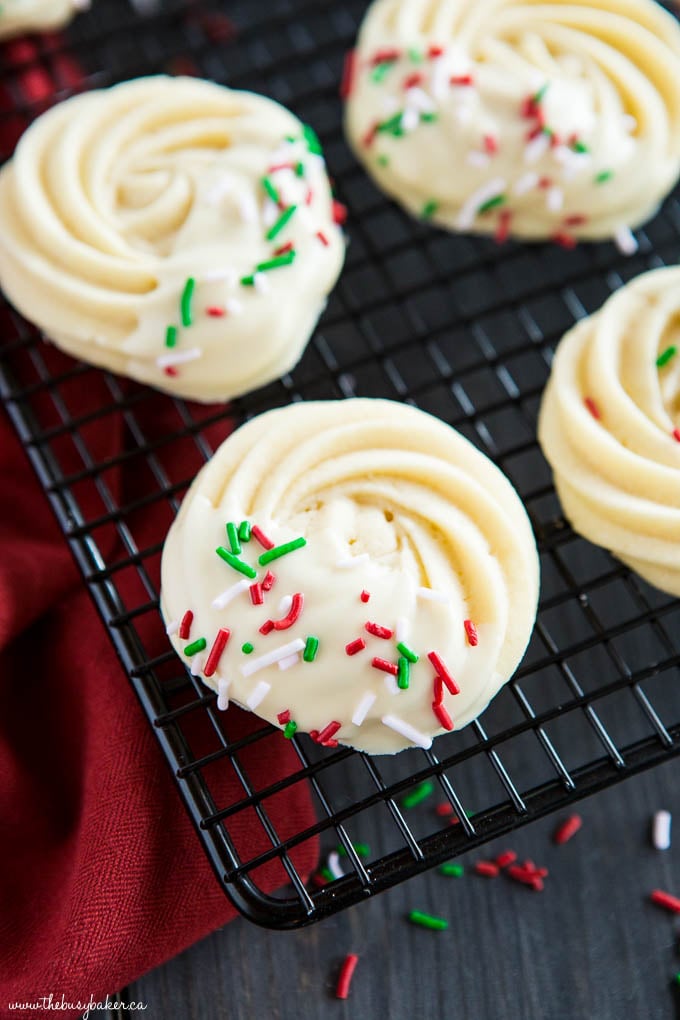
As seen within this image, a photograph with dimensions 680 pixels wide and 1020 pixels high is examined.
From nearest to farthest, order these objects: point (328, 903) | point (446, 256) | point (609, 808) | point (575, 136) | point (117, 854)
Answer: point (328, 903) → point (117, 854) → point (609, 808) → point (575, 136) → point (446, 256)

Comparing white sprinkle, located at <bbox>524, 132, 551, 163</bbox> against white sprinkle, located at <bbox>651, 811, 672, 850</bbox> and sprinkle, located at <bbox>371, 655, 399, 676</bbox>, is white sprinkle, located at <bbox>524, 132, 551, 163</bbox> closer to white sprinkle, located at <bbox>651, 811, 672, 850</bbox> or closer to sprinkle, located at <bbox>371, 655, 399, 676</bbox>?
sprinkle, located at <bbox>371, 655, 399, 676</bbox>

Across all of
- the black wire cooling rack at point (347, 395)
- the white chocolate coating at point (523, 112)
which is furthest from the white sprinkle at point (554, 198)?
the black wire cooling rack at point (347, 395)

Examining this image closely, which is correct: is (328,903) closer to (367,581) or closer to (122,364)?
(367,581)

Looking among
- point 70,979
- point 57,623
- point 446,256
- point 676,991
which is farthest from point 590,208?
point 70,979

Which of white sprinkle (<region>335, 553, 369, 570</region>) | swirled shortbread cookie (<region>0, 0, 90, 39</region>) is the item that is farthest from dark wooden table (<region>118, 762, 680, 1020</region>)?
swirled shortbread cookie (<region>0, 0, 90, 39</region>)

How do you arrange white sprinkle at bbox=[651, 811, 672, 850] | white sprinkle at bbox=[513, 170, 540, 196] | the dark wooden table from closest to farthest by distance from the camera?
1. the dark wooden table
2. white sprinkle at bbox=[651, 811, 672, 850]
3. white sprinkle at bbox=[513, 170, 540, 196]

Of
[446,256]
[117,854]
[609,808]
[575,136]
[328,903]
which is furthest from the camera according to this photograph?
[446,256]
